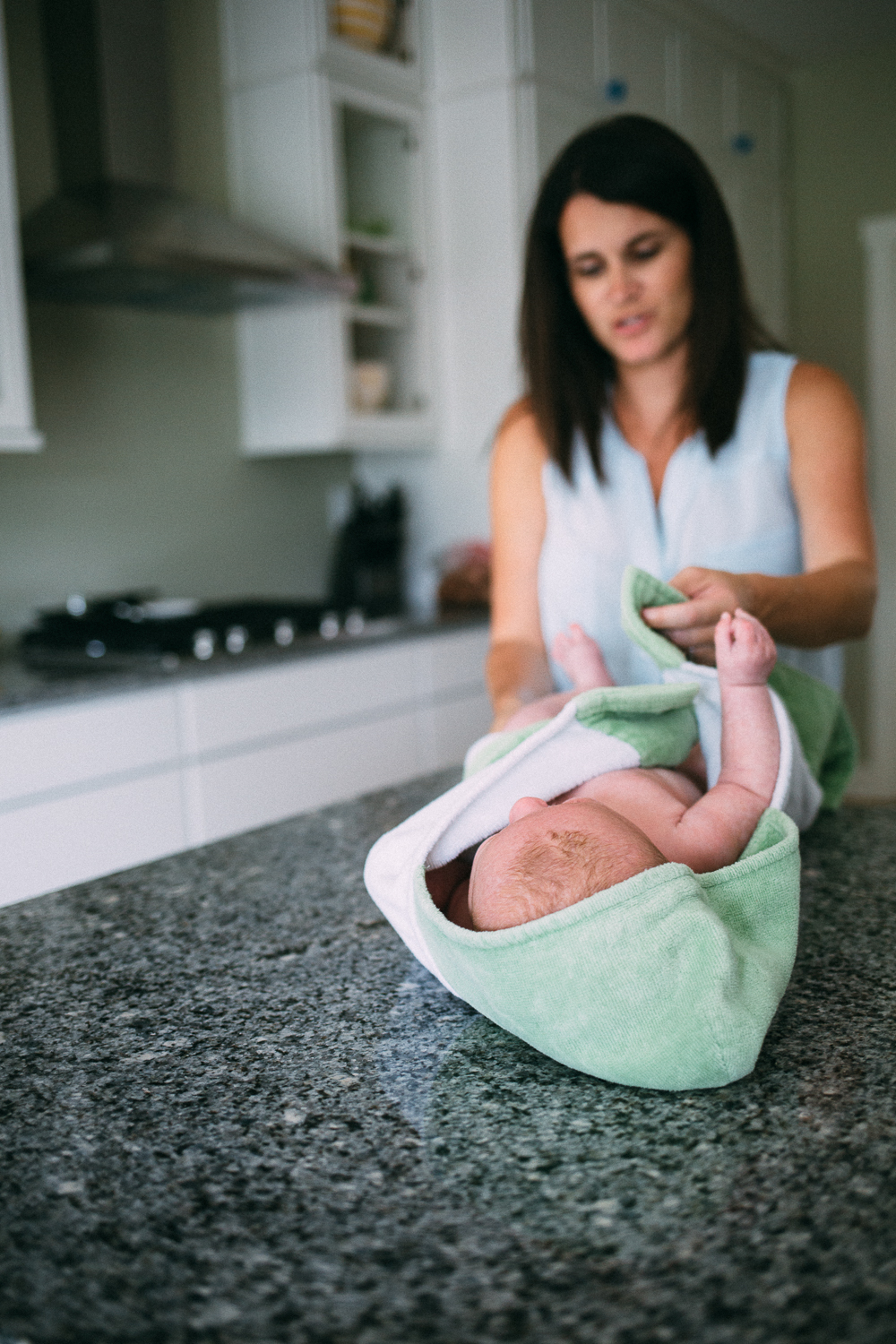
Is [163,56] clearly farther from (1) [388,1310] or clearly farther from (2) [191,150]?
(1) [388,1310]

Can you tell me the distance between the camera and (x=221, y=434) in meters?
3.34

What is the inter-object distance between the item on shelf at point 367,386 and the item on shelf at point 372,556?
Result: 332 millimetres

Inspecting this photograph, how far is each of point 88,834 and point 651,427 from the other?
1367 millimetres

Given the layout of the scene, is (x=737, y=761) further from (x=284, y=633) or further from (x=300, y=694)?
(x=284, y=633)

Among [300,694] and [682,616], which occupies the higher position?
[682,616]

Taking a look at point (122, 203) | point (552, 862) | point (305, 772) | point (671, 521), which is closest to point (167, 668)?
point (305, 772)

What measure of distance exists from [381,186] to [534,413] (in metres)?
2.10

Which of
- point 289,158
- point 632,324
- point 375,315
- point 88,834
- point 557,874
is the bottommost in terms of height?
point 88,834

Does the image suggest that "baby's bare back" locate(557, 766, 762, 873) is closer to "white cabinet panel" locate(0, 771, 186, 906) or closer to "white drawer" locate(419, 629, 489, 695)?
"white cabinet panel" locate(0, 771, 186, 906)

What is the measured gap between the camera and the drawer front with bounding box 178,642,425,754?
2.42 metres

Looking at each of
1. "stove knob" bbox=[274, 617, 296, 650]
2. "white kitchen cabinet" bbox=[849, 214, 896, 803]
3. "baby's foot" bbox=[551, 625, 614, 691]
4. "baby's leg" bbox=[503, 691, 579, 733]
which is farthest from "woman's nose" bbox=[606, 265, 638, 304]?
"white kitchen cabinet" bbox=[849, 214, 896, 803]

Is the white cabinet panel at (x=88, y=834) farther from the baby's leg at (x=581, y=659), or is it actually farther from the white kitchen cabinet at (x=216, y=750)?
the baby's leg at (x=581, y=659)

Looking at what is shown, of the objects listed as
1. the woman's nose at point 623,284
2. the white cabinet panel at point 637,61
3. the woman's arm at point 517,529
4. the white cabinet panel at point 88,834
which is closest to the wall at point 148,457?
the white cabinet panel at point 88,834

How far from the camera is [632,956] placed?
1.87 feet
